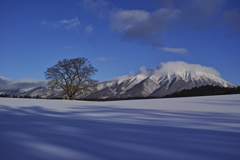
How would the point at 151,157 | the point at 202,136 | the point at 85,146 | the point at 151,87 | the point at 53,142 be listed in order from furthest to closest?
the point at 151,87 < the point at 202,136 < the point at 53,142 < the point at 85,146 < the point at 151,157

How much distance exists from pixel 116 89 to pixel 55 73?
6135 inches

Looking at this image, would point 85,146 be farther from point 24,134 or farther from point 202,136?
point 202,136

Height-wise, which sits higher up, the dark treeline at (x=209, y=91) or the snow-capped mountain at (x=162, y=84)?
the snow-capped mountain at (x=162, y=84)

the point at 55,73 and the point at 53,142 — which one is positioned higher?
the point at 55,73

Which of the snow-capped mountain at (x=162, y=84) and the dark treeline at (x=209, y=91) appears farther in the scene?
the snow-capped mountain at (x=162, y=84)

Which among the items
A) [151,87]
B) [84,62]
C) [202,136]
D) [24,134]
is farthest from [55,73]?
[151,87]

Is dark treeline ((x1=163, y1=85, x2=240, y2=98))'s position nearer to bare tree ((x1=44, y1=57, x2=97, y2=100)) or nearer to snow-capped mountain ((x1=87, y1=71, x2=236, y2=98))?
bare tree ((x1=44, y1=57, x2=97, y2=100))

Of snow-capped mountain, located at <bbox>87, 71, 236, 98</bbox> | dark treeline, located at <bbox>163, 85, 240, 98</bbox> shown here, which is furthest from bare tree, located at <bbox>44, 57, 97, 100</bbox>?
snow-capped mountain, located at <bbox>87, 71, 236, 98</bbox>

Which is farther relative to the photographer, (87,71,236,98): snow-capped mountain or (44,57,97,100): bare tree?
(87,71,236,98): snow-capped mountain

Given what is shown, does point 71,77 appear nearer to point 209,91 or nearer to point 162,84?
point 209,91

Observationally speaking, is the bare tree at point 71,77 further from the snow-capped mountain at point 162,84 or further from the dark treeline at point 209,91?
the snow-capped mountain at point 162,84

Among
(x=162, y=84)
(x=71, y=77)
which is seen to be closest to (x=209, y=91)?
(x=71, y=77)

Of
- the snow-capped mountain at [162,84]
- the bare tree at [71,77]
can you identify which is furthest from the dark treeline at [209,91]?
the snow-capped mountain at [162,84]

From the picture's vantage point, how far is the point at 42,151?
1765 millimetres
